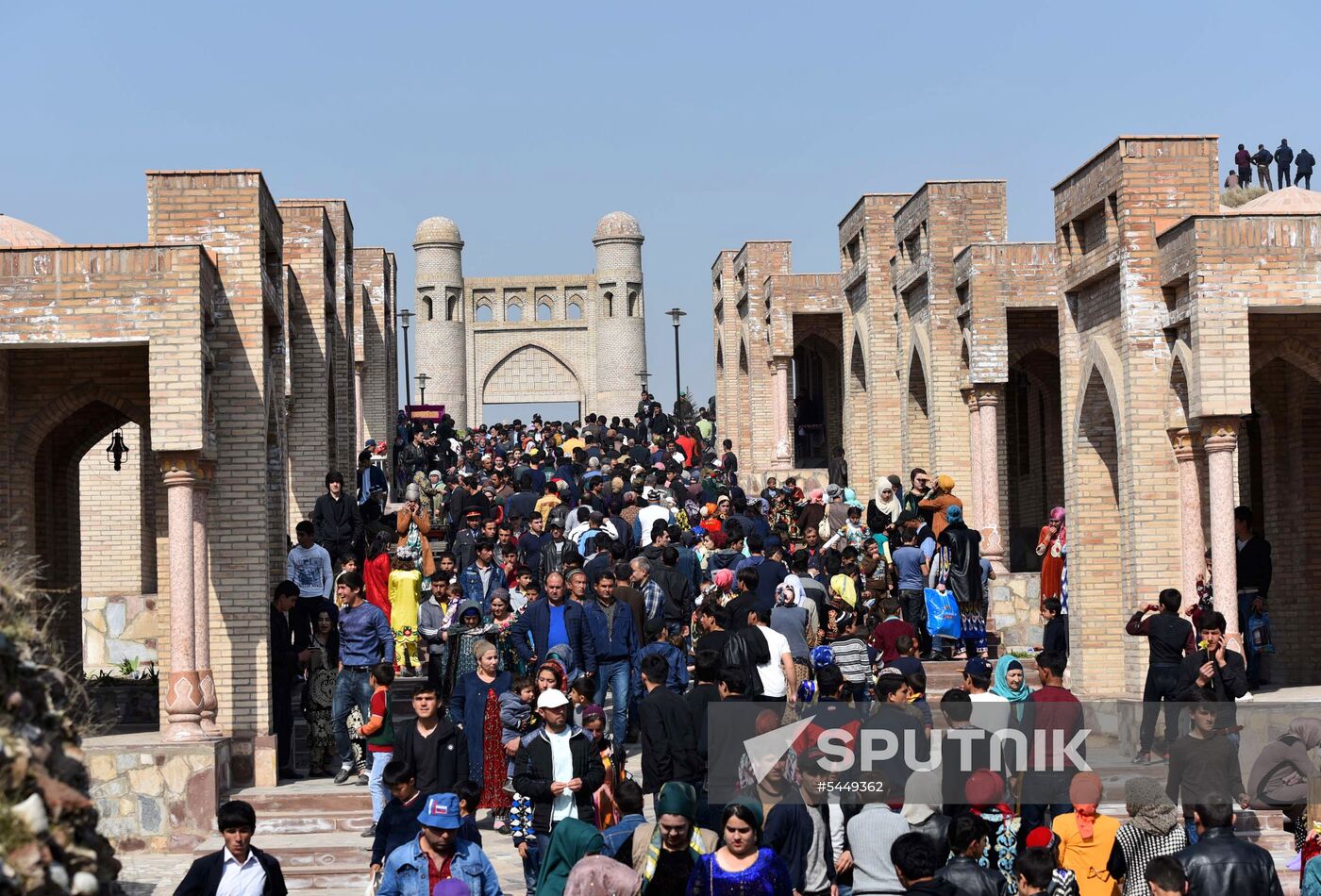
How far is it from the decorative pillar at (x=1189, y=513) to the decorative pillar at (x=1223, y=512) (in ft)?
2.01

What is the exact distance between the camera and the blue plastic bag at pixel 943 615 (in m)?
18.0

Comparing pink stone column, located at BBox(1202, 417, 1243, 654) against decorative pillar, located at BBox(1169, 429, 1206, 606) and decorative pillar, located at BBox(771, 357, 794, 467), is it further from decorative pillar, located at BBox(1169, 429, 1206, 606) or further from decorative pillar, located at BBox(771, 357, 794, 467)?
decorative pillar, located at BBox(771, 357, 794, 467)

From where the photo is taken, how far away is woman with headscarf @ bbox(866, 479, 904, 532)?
2091 cm

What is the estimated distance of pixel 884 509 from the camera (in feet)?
73.3

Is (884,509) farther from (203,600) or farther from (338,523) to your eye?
(203,600)

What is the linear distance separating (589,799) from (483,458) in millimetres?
23262

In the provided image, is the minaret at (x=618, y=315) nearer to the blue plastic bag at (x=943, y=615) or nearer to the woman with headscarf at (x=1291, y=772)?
the blue plastic bag at (x=943, y=615)

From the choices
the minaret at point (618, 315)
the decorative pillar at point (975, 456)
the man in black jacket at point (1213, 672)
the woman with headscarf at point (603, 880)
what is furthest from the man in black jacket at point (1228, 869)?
the minaret at point (618, 315)

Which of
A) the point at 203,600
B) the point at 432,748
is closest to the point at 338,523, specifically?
the point at 203,600

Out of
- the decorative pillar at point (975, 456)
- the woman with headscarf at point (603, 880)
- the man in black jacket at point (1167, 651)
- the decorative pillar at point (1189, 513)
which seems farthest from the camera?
the decorative pillar at point (975, 456)

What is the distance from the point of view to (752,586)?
46.3ft

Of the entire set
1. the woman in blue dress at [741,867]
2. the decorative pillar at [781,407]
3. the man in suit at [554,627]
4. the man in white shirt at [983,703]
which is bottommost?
the woman in blue dress at [741,867]

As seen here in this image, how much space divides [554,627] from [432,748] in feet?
10.9

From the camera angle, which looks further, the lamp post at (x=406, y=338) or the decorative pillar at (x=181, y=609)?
the lamp post at (x=406, y=338)
